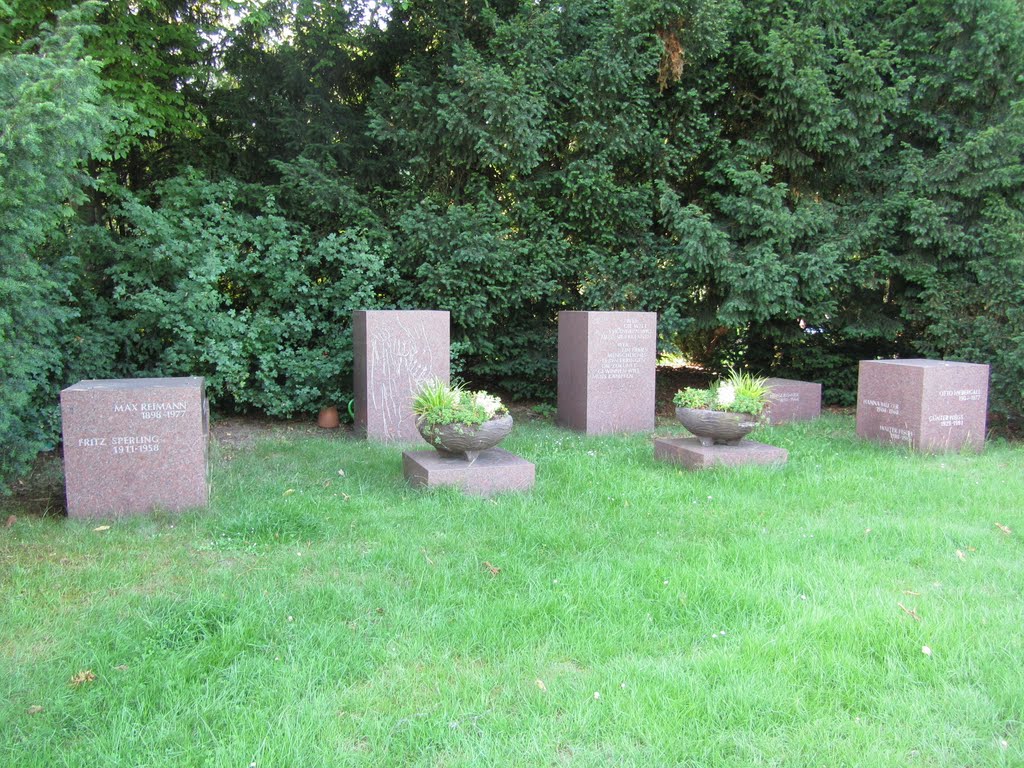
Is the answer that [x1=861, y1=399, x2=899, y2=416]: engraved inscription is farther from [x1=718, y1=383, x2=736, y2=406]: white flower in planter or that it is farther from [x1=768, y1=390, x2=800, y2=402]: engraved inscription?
[x1=718, y1=383, x2=736, y2=406]: white flower in planter

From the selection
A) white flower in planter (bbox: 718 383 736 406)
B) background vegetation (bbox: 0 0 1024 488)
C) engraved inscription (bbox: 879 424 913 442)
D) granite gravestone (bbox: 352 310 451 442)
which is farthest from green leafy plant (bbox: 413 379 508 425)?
engraved inscription (bbox: 879 424 913 442)

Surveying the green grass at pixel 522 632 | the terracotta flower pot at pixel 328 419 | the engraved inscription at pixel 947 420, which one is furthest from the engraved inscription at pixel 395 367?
the engraved inscription at pixel 947 420

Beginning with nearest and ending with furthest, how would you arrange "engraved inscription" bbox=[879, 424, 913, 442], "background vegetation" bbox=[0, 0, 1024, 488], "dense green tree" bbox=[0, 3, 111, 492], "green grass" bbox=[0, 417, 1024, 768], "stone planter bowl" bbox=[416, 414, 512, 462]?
"green grass" bbox=[0, 417, 1024, 768] < "dense green tree" bbox=[0, 3, 111, 492] < "stone planter bowl" bbox=[416, 414, 512, 462] < "engraved inscription" bbox=[879, 424, 913, 442] < "background vegetation" bbox=[0, 0, 1024, 488]

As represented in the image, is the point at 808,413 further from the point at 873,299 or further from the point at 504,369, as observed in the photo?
the point at 504,369

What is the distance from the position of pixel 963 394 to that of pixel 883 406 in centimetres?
79

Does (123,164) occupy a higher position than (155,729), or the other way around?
(123,164)

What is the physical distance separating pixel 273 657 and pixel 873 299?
36.1 feet

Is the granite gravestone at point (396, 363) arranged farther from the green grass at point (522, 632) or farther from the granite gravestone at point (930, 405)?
the granite gravestone at point (930, 405)

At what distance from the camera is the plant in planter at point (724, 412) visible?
6.65 meters

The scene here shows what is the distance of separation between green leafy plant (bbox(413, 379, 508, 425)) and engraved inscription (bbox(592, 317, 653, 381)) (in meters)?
3.31

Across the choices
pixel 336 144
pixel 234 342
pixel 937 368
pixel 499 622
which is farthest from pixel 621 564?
pixel 336 144

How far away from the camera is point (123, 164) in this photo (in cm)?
1061

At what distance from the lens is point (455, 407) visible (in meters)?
5.85

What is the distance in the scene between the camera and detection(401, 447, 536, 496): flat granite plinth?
5.64 metres
